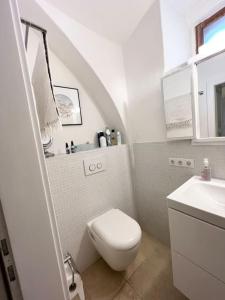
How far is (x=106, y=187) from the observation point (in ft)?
5.31

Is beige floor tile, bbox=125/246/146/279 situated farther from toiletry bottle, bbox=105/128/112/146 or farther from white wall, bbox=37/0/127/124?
white wall, bbox=37/0/127/124

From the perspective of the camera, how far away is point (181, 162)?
1.35 m

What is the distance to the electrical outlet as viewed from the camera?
1.29m

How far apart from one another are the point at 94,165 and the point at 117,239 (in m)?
0.68

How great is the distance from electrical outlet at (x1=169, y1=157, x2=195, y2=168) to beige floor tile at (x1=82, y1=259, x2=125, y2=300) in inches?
45.3

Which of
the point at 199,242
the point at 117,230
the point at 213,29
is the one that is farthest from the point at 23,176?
the point at 213,29

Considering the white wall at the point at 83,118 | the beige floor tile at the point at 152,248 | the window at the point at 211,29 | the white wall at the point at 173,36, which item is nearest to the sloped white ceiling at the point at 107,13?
the white wall at the point at 173,36

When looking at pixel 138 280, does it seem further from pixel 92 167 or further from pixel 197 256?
pixel 92 167

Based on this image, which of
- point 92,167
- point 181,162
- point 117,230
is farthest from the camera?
point 92,167

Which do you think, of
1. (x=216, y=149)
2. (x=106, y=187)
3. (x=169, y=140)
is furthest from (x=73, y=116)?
(x=216, y=149)

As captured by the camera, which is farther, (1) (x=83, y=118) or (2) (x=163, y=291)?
(1) (x=83, y=118)

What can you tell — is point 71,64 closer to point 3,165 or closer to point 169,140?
point 169,140

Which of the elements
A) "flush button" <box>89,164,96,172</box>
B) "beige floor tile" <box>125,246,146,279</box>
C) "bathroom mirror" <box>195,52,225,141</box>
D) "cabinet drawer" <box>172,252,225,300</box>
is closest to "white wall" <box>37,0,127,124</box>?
"flush button" <box>89,164,96,172</box>

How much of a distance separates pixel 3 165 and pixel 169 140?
4.29 feet
